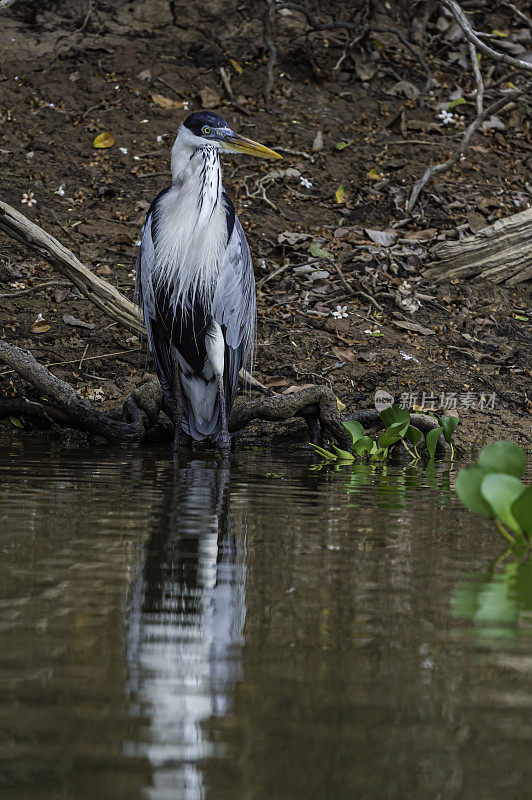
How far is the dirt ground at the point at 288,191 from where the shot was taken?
647cm

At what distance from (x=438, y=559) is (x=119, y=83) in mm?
8409

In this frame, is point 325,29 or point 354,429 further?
point 325,29

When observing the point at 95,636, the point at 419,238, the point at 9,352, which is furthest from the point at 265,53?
the point at 95,636

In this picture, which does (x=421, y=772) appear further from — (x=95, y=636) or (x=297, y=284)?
(x=297, y=284)

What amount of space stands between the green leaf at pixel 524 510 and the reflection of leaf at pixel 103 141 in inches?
293

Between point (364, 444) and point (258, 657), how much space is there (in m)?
3.69

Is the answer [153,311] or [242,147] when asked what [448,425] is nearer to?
[153,311]

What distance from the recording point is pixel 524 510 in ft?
7.45

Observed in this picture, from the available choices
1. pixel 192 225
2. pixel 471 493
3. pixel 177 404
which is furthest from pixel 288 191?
pixel 471 493

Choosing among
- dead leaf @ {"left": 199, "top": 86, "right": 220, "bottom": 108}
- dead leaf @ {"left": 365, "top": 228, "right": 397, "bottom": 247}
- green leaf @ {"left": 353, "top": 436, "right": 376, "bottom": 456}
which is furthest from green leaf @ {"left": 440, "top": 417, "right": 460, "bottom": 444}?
dead leaf @ {"left": 199, "top": 86, "right": 220, "bottom": 108}

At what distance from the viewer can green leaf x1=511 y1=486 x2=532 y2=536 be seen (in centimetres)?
222

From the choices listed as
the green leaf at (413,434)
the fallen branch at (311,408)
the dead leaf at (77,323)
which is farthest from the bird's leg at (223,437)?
the dead leaf at (77,323)

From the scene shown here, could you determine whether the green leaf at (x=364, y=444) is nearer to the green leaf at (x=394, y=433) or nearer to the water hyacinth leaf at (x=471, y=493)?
the green leaf at (x=394, y=433)

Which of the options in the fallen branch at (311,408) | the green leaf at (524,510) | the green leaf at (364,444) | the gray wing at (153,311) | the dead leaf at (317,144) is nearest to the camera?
the green leaf at (524,510)
